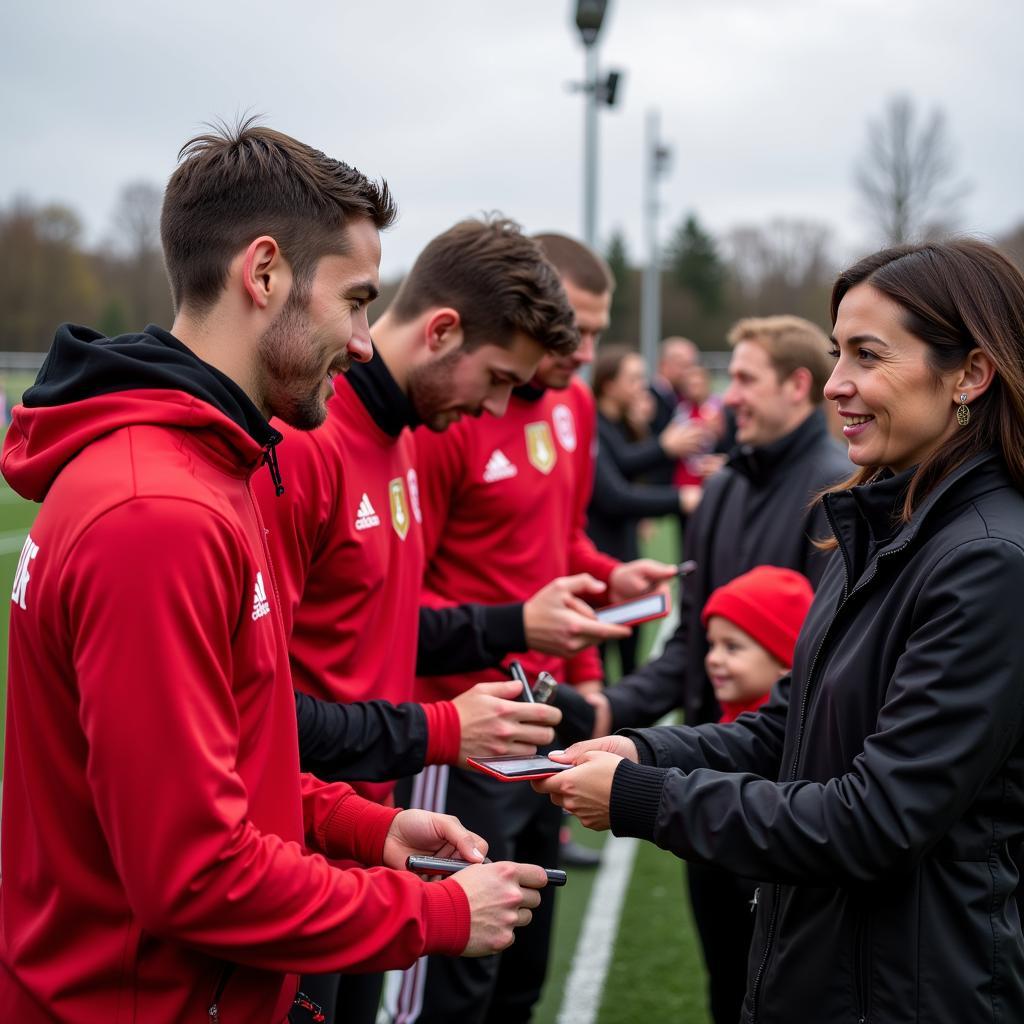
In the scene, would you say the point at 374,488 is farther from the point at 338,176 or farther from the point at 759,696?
the point at 759,696

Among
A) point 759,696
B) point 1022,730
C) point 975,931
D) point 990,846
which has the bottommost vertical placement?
point 759,696

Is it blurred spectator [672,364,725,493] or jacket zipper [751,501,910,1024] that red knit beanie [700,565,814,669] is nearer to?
jacket zipper [751,501,910,1024]

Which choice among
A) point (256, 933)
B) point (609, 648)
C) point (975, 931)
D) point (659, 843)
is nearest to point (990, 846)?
point (975, 931)

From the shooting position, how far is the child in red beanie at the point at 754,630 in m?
3.47

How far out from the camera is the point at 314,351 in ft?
6.43

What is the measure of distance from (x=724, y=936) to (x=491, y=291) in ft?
7.58

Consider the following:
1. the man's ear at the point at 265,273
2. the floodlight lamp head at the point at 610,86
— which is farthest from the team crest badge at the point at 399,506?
the floodlight lamp head at the point at 610,86

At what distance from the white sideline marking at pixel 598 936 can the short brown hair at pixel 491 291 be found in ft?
6.61

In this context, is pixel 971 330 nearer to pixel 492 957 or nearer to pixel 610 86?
pixel 492 957

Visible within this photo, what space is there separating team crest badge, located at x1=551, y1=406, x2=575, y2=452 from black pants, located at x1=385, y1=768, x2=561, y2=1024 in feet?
4.48

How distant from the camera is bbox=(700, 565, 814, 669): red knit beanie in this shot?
346 cm

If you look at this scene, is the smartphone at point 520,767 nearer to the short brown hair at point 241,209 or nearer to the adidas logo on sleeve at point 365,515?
the adidas logo on sleeve at point 365,515

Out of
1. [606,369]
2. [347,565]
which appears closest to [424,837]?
[347,565]

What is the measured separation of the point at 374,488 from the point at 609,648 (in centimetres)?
716
